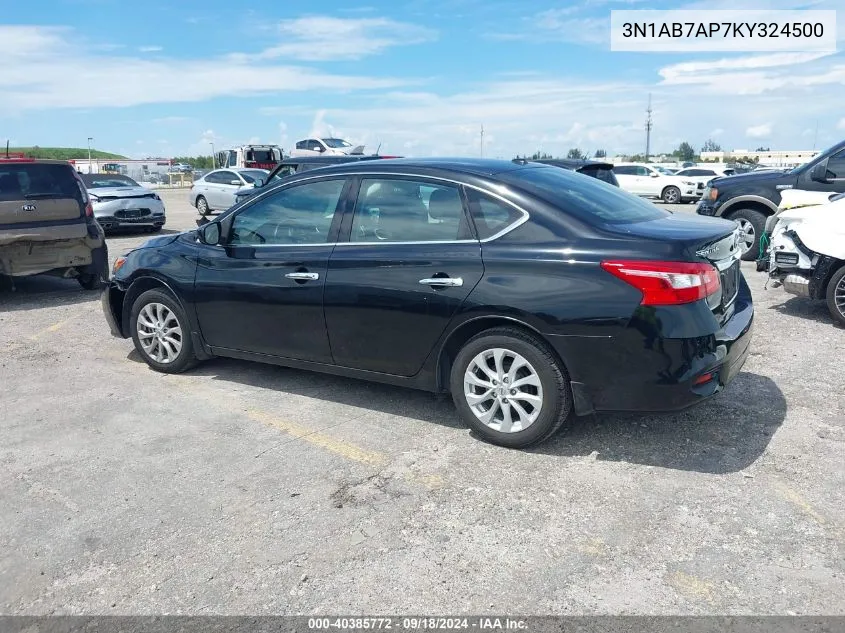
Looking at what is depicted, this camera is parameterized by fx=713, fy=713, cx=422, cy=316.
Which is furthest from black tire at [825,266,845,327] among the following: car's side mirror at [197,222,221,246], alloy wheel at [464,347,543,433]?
car's side mirror at [197,222,221,246]

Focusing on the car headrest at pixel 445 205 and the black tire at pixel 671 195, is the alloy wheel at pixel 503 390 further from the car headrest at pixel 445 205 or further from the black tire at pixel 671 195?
the black tire at pixel 671 195

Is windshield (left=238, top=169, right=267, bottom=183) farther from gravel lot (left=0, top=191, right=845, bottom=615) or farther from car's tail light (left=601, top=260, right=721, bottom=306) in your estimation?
car's tail light (left=601, top=260, right=721, bottom=306)

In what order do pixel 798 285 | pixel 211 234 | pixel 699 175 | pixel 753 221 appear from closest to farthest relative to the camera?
pixel 211 234, pixel 798 285, pixel 753 221, pixel 699 175

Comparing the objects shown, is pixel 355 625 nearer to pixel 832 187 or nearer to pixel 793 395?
pixel 793 395

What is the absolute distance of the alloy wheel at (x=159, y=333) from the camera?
5711 millimetres

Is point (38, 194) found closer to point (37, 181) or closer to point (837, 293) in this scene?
point (37, 181)

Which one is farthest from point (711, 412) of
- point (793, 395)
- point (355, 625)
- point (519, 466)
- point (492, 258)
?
point (355, 625)

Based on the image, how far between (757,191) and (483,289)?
8617 millimetres

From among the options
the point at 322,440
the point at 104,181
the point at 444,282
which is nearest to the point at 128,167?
the point at 104,181

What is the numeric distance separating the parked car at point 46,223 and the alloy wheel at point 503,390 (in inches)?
238

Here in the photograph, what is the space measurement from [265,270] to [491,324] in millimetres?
1779

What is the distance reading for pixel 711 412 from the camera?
4754 millimetres

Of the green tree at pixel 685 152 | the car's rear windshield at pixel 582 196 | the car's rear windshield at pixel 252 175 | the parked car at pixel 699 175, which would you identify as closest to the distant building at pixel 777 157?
the green tree at pixel 685 152

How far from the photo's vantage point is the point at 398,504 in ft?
12.0
